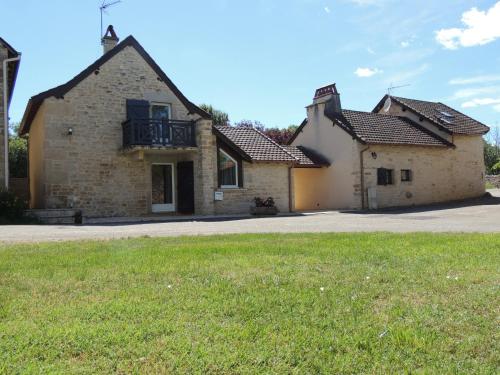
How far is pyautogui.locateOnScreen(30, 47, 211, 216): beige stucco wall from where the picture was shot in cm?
1828

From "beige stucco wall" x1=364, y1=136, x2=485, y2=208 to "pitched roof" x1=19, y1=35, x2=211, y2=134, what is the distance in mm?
9726

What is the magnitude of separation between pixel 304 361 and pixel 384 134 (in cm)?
2423

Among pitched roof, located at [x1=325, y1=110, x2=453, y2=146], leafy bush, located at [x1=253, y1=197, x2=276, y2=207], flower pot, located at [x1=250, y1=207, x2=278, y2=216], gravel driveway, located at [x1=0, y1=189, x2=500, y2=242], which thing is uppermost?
pitched roof, located at [x1=325, y1=110, x2=453, y2=146]

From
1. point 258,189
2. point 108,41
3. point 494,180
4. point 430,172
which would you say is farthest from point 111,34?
point 494,180

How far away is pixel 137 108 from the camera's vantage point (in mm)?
19828

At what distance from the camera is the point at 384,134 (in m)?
26.3

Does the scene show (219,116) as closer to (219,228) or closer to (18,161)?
(18,161)

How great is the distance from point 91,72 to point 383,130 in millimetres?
15327

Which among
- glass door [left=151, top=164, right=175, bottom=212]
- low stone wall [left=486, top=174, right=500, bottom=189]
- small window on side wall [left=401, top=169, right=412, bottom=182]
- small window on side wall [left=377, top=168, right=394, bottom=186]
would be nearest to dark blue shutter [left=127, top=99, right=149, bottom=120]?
glass door [left=151, top=164, right=175, bottom=212]

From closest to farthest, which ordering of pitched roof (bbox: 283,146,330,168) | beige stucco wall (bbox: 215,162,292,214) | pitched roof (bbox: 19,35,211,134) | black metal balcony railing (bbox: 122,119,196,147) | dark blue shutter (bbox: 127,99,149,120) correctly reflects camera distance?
pitched roof (bbox: 19,35,211,134) → black metal balcony railing (bbox: 122,119,196,147) → dark blue shutter (bbox: 127,99,149,120) → beige stucco wall (bbox: 215,162,292,214) → pitched roof (bbox: 283,146,330,168)

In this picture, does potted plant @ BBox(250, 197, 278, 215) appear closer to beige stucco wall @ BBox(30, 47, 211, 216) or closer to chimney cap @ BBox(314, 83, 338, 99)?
beige stucco wall @ BBox(30, 47, 211, 216)

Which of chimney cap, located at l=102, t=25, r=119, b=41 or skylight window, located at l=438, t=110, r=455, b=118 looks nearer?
chimney cap, located at l=102, t=25, r=119, b=41

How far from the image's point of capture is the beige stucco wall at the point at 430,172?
25406 millimetres

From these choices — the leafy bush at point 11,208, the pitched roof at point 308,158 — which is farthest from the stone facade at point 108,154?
the pitched roof at point 308,158
